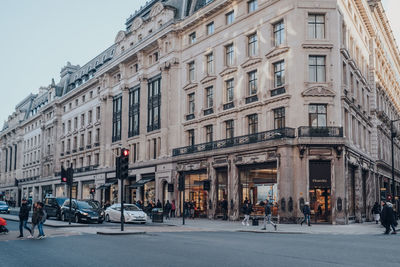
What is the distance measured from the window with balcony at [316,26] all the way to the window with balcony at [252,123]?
7.39 meters

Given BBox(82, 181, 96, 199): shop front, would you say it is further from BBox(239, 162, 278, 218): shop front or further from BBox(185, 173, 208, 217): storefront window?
BBox(239, 162, 278, 218): shop front

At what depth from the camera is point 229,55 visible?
129 feet

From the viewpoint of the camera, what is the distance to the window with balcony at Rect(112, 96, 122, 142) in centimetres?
5540

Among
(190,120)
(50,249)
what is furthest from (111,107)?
(50,249)

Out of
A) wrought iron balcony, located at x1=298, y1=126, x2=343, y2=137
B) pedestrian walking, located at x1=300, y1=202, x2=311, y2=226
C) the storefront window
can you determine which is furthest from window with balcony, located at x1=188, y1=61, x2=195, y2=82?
pedestrian walking, located at x1=300, y1=202, x2=311, y2=226

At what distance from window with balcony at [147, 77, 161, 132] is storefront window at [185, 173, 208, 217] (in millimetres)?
7929

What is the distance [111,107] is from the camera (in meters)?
57.4

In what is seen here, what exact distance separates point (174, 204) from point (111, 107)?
66.2 ft

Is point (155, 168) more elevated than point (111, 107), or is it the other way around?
point (111, 107)

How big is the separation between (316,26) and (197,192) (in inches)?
690

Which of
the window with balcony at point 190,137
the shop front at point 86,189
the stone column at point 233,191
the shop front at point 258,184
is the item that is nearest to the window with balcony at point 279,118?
the shop front at point 258,184

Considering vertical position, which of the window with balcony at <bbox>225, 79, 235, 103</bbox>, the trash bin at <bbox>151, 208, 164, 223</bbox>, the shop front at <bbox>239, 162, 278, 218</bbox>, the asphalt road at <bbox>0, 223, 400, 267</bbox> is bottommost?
the trash bin at <bbox>151, 208, 164, 223</bbox>

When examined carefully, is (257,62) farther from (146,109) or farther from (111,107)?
(111,107)

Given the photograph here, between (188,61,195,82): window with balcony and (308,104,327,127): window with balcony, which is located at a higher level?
(188,61,195,82): window with balcony
